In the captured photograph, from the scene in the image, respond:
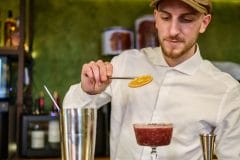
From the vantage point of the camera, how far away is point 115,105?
1762 mm

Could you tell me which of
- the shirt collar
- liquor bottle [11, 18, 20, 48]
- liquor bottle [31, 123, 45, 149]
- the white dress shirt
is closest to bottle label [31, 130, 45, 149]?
liquor bottle [31, 123, 45, 149]

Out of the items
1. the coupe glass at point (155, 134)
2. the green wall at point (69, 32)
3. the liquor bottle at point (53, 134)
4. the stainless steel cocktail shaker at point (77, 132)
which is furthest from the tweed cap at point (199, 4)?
the green wall at point (69, 32)

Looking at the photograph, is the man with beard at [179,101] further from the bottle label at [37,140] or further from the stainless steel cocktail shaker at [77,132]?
the bottle label at [37,140]

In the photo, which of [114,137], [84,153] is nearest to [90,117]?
[84,153]

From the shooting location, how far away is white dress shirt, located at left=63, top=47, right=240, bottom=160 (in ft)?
5.26

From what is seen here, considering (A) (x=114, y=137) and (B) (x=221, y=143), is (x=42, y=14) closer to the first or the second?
(A) (x=114, y=137)

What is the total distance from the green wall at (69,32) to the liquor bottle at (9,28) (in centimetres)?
17

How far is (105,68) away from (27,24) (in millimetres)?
1771

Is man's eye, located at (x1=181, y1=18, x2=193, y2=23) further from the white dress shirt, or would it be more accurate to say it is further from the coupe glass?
the coupe glass

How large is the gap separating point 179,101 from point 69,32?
5.48 ft

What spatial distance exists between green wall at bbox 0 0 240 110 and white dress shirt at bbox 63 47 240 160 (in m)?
1.41

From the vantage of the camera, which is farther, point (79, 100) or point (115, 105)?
point (115, 105)

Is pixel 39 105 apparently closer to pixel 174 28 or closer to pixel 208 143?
pixel 174 28

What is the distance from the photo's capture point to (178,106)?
1630mm
